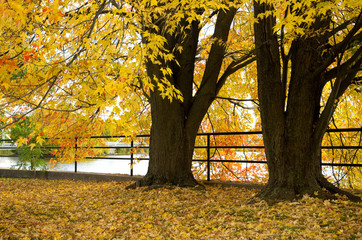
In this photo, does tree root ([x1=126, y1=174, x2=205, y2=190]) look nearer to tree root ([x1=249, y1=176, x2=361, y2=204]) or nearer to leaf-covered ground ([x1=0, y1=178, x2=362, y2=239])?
leaf-covered ground ([x1=0, y1=178, x2=362, y2=239])

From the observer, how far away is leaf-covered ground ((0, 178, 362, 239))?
4457mm

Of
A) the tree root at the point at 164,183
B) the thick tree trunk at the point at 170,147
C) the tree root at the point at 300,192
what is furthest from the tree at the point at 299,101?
the thick tree trunk at the point at 170,147

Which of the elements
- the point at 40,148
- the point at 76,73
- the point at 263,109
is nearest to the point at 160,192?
the point at 263,109

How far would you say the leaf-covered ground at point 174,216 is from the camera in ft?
14.6

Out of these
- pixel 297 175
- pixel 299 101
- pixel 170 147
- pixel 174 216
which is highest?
pixel 299 101

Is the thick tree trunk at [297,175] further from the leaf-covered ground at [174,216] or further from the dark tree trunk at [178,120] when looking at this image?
the dark tree trunk at [178,120]

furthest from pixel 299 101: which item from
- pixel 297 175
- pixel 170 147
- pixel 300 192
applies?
pixel 170 147

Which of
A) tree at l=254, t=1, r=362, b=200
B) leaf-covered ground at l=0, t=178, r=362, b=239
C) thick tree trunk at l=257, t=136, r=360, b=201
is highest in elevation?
tree at l=254, t=1, r=362, b=200

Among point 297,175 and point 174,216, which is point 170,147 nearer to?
point 174,216

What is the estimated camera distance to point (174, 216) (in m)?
5.62

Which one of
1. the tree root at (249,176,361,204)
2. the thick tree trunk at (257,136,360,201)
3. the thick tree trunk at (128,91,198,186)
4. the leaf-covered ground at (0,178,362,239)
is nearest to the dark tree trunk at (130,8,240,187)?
the thick tree trunk at (128,91,198,186)

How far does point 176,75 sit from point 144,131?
3.66 meters

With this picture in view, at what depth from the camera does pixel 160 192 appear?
709cm

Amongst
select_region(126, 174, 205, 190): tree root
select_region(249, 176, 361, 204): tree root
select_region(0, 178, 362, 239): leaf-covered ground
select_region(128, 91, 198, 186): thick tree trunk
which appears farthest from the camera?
select_region(128, 91, 198, 186): thick tree trunk
